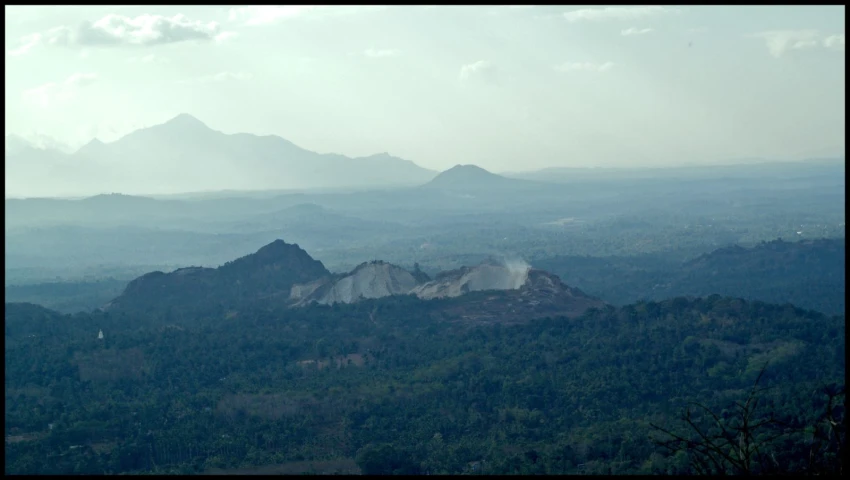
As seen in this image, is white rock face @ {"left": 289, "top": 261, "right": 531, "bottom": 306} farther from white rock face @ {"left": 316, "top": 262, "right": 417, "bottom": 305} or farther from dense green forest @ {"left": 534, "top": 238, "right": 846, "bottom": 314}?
dense green forest @ {"left": 534, "top": 238, "right": 846, "bottom": 314}

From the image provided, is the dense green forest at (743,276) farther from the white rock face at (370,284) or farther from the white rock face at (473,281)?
the white rock face at (370,284)

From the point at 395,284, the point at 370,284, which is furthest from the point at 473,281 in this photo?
the point at 370,284

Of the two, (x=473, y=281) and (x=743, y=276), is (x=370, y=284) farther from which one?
(x=743, y=276)

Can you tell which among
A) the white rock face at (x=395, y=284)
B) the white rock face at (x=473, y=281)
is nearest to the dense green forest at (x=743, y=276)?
the white rock face at (x=473, y=281)

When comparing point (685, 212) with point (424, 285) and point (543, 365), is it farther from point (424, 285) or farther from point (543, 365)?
point (543, 365)

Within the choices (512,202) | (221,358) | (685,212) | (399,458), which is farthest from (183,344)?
(512,202)

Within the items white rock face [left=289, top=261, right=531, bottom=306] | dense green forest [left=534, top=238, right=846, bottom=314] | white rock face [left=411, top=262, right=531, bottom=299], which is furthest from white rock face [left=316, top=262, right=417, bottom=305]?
dense green forest [left=534, top=238, right=846, bottom=314]
